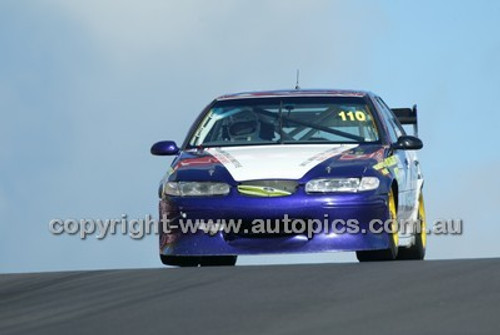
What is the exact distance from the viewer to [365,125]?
14625mm

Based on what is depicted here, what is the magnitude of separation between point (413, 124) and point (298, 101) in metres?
3.33

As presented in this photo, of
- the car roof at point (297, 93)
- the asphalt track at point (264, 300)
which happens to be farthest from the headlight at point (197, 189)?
the car roof at point (297, 93)

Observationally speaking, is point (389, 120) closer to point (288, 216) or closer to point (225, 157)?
point (225, 157)

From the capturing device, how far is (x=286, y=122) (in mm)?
14703

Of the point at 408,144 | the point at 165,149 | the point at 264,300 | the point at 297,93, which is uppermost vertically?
the point at 264,300

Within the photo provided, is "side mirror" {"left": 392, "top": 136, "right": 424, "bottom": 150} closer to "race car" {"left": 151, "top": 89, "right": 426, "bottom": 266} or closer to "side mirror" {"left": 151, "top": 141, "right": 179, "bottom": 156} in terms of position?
"race car" {"left": 151, "top": 89, "right": 426, "bottom": 266}

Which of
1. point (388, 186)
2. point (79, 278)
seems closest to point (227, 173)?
point (388, 186)

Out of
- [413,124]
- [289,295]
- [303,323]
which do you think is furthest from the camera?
[413,124]

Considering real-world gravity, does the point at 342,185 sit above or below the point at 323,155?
below

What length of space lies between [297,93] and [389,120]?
38.3 inches

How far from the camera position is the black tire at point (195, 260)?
13625 millimetres

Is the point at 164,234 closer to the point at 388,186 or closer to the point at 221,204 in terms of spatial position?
the point at 221,204

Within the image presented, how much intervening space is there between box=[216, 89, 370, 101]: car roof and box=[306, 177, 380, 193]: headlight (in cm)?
201

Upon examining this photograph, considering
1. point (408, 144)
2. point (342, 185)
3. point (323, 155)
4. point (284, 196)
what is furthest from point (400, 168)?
point (284, 196)
